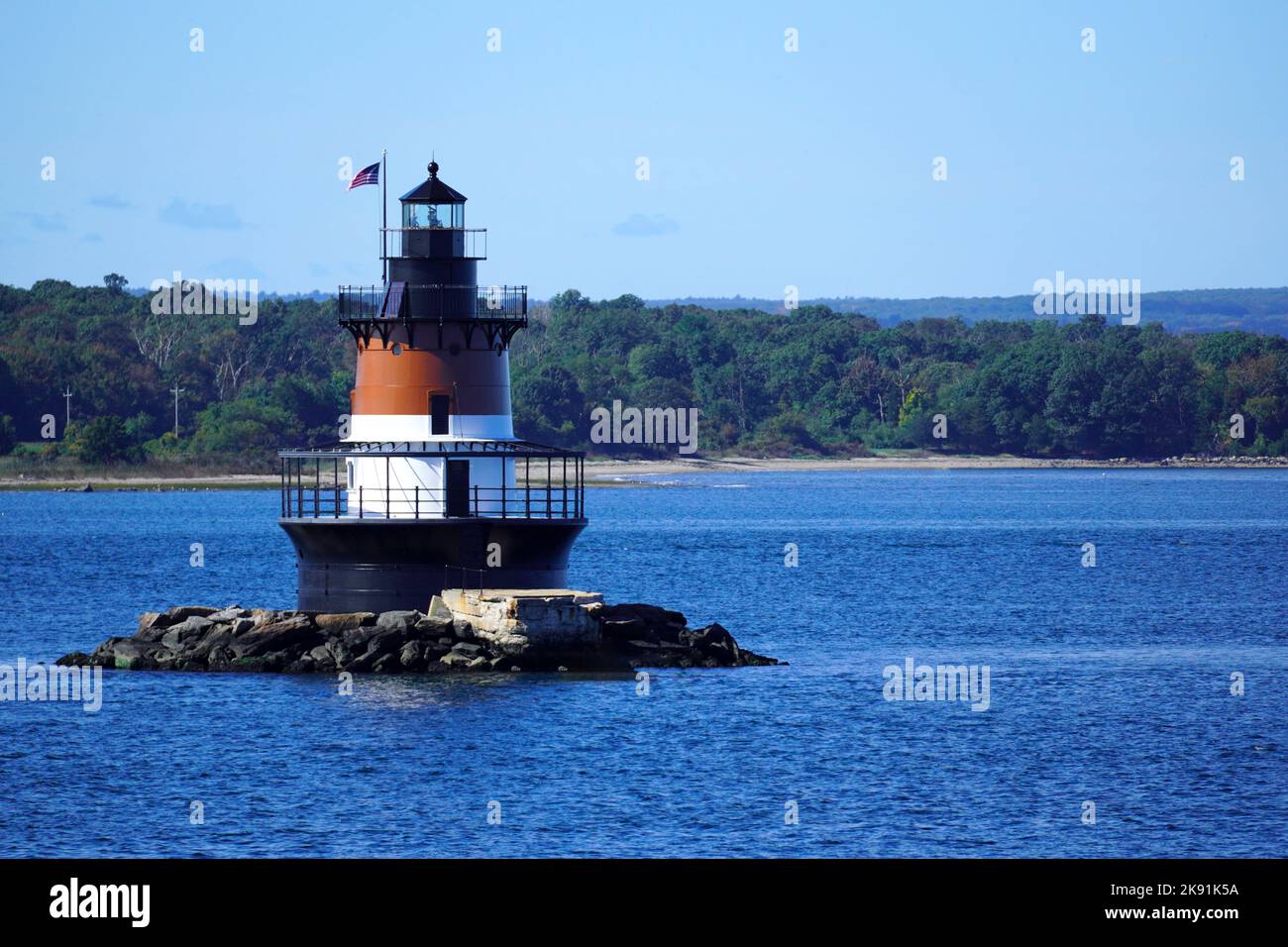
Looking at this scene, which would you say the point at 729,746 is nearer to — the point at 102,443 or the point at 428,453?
the point at 428,453

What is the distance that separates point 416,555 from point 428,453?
6.61 ft

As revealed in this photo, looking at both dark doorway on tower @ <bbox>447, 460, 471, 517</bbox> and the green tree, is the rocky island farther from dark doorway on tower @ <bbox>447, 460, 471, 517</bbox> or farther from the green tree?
the green tree

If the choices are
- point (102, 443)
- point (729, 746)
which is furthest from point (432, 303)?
point (102, 443)

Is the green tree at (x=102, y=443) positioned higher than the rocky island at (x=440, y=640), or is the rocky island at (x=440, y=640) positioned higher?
the green tree at (x=102, y=443)

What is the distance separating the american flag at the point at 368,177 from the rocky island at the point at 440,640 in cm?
881

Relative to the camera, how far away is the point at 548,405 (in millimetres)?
183250

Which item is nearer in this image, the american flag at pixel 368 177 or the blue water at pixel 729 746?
the blue water at pixel 729 746

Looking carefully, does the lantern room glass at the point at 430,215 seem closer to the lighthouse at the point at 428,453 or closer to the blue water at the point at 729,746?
the lighthouse at the point at 428,453

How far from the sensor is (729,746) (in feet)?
110

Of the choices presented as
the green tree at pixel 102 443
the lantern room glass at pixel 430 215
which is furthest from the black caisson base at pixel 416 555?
the green tree at pixel 102 443

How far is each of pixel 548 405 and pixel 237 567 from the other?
105877 mm

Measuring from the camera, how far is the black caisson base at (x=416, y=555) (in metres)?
39.4

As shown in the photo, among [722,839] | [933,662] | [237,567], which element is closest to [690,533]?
[237,567]
